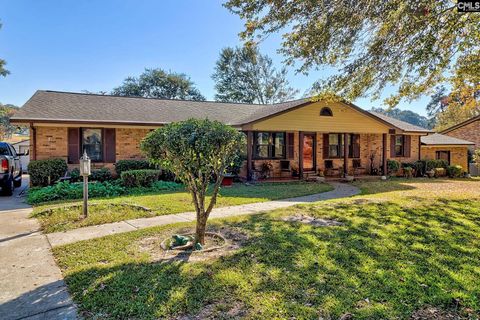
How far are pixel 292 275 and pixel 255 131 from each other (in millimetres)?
11658

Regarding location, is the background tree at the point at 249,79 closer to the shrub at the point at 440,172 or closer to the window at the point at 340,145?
the window at the point at 340,145

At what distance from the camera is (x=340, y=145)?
57.2 feet

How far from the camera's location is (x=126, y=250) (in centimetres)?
457

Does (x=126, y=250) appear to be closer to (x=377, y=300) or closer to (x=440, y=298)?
(x=377, y=300)

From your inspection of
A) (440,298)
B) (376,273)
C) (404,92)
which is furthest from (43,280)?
(404,92)

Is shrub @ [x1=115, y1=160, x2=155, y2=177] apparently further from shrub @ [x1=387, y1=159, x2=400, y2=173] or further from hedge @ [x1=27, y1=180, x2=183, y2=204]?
shrub @ [x1=387, y1=159, x2=400, y2=173]

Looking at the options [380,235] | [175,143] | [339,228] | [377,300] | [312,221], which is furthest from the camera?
[312,221]

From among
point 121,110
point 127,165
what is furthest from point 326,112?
point 121,110

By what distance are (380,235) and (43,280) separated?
208 inches

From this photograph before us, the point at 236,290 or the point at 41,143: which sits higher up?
the point at 41,143

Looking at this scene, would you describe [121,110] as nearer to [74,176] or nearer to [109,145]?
[109,145]

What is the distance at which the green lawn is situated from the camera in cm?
292

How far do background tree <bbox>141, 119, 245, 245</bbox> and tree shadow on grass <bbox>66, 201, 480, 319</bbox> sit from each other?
1.28 meters

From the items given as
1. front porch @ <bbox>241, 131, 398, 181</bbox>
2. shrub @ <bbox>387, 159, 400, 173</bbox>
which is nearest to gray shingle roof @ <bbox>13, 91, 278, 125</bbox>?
front porch @ <bbox>241, 131, 398, 181</bbox>
